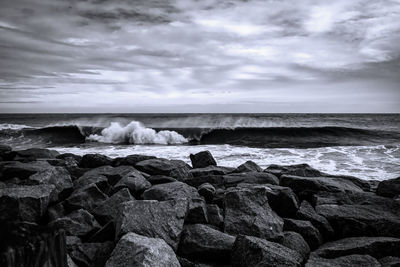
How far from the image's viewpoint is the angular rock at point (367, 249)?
2.83m

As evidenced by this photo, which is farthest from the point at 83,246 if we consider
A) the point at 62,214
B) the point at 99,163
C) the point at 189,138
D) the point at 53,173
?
the point at 189,138

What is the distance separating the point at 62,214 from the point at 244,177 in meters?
3.09

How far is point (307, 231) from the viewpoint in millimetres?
3217

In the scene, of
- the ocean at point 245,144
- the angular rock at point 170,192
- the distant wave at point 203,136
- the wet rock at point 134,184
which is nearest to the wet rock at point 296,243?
the angular rock at point 170,192

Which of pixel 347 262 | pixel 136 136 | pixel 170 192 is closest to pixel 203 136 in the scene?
pixel 136 136

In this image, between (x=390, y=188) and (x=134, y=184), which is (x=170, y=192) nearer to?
(x=134, y=184)

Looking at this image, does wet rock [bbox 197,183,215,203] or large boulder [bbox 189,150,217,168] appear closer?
wet rock [bbox 197,183,215,203]

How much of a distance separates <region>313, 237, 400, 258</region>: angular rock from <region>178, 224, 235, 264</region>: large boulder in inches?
34.9

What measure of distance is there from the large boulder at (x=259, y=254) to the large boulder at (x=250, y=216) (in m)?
0.52

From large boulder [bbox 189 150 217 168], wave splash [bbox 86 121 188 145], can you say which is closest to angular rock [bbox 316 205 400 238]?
large boulder [bbox 189 150 217 168]

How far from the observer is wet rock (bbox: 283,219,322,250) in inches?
125

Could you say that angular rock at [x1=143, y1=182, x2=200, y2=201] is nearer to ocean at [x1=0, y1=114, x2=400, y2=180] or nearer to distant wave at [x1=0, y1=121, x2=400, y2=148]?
ocean at [x1=0, y1=114, x2=400, y2=180]

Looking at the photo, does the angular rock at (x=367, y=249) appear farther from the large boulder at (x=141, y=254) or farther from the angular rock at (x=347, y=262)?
the large boulder at (x=141, y=254)

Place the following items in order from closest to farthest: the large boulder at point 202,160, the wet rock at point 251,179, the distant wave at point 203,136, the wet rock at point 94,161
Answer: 1. the wet rock at point 251,179
2. the wet rock at point 94,161
3. the large boulder at point 202,160
4. the distant wave at point 203,136
